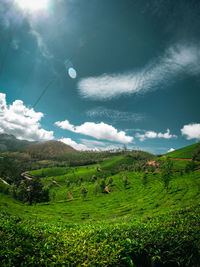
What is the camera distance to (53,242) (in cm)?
447

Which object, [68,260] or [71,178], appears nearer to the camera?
[68,260]

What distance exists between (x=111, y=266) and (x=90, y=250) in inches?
33.2

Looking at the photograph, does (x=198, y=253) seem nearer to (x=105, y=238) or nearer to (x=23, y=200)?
(x=105, y=238)

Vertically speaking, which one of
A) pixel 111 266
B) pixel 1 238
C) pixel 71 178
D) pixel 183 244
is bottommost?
pixel 71 178

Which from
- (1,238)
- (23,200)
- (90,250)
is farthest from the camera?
(23,200)

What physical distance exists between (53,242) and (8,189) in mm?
105000

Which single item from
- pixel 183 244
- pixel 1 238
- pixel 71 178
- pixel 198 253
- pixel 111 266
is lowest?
pixel 71 178

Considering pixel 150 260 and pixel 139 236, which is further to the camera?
pixel 139 236

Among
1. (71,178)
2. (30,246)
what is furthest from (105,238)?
(71,178)

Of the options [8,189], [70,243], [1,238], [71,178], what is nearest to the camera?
[1,238]

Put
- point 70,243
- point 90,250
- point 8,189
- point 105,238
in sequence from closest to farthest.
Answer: point 90,250 → point 70,243 → point 105,238 → point 8,189

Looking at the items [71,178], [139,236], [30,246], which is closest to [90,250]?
[30,246]

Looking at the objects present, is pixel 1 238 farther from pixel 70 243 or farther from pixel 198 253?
pixel 198 253

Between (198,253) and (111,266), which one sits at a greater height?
(111,266)
